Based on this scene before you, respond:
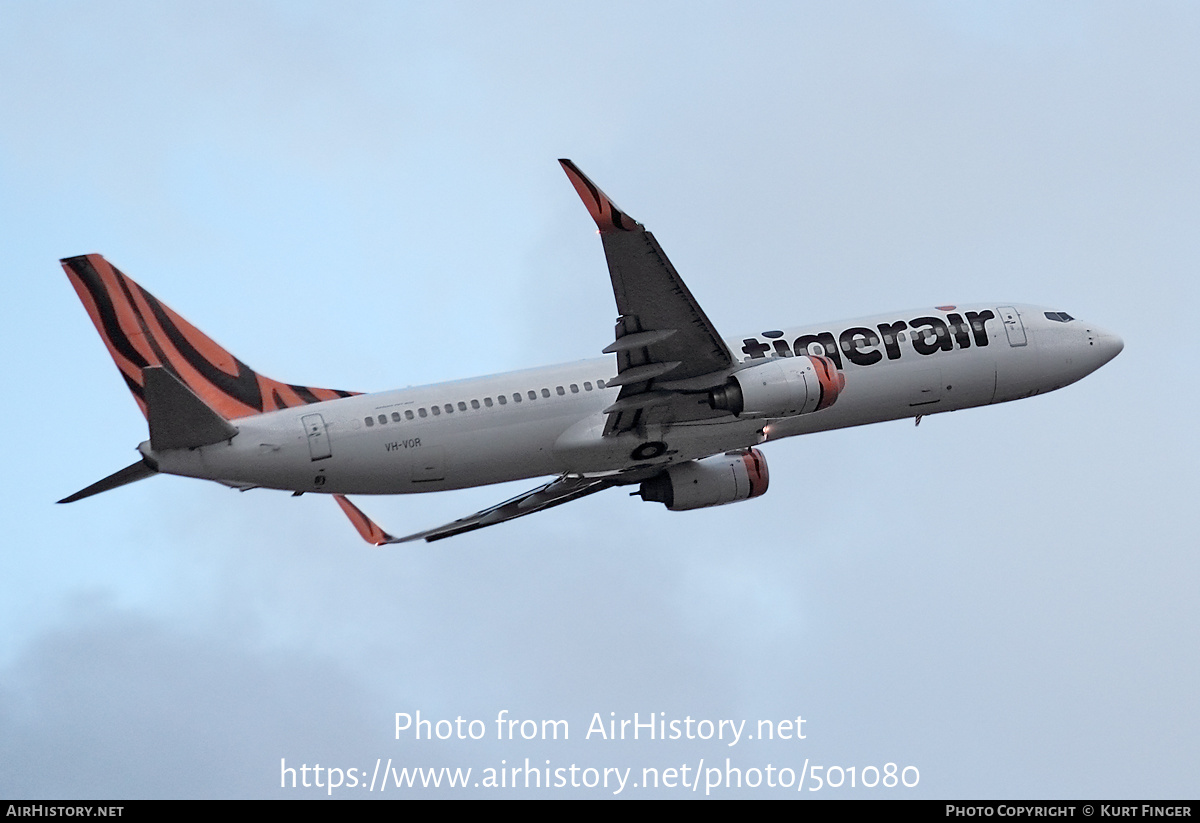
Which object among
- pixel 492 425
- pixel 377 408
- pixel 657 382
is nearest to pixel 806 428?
pixel 657 382

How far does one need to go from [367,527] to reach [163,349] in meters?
10.1

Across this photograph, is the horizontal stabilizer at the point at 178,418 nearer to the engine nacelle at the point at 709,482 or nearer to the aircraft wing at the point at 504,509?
the aircraft wing at the point at 504,509

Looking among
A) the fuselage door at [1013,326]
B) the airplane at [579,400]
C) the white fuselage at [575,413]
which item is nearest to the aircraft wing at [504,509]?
the airplane at [579,400]

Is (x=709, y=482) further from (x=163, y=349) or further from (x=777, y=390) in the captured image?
(x=163, y=349)

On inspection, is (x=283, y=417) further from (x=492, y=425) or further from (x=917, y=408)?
(x=917, y=408)

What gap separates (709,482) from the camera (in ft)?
181

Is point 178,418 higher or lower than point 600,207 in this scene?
lower

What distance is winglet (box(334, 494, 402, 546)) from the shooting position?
55.6 meters

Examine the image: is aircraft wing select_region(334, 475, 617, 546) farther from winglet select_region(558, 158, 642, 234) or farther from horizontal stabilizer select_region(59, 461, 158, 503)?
winglet select_region(558, 158, 642, 234)

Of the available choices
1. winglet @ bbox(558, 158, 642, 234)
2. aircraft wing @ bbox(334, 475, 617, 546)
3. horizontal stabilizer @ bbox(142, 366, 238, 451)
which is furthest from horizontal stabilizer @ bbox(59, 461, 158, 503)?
winglet @ bbox(558, 158, 642, 234)

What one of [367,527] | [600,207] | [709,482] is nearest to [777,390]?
[709,482]

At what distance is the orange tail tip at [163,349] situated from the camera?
48625 millimetres

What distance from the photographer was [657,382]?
4847 centimetres
